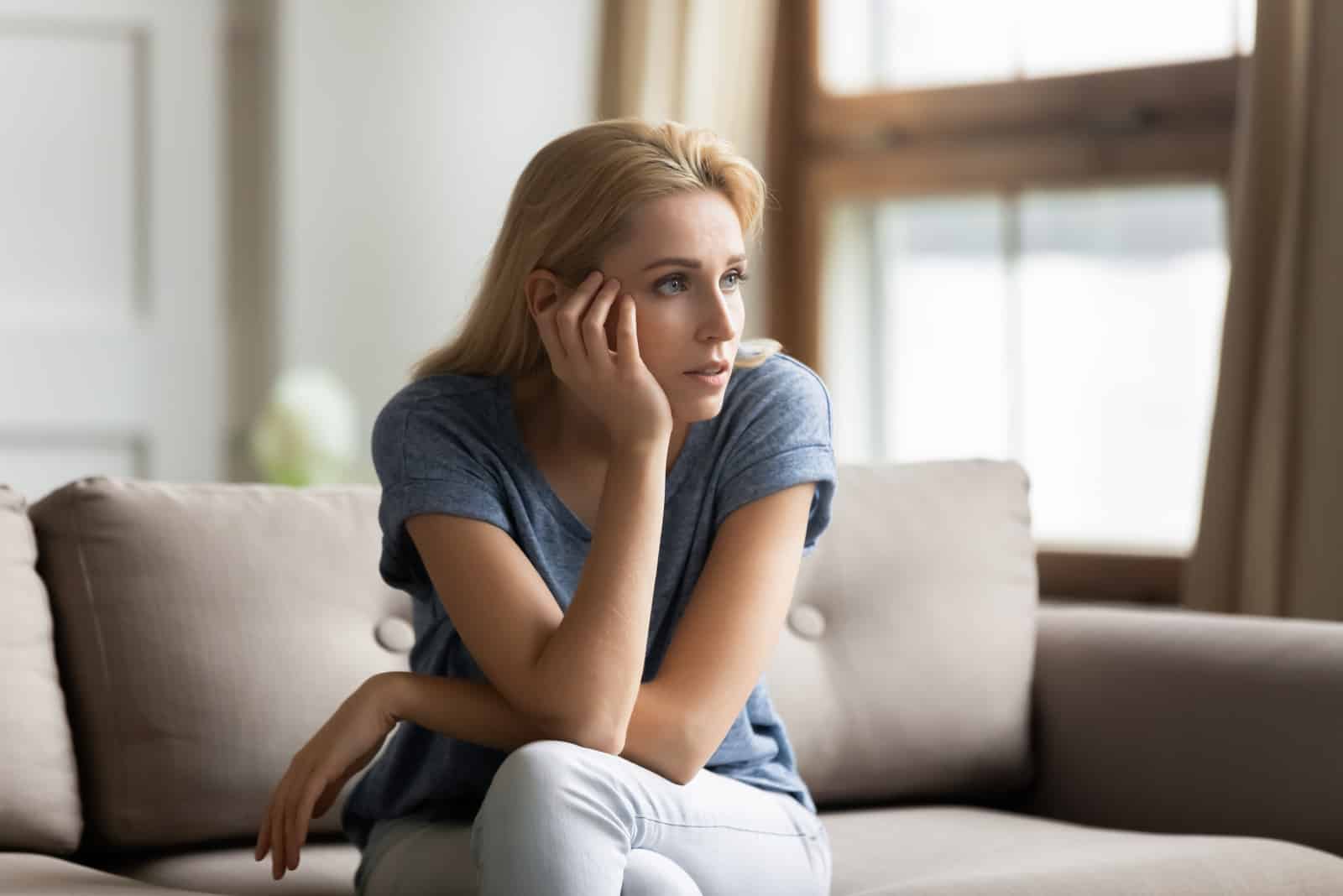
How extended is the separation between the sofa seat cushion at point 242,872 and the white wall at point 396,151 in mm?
2183

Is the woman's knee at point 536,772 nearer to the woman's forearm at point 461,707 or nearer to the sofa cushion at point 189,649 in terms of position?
the woman's forearm at point 461,707

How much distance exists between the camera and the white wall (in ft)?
12.3

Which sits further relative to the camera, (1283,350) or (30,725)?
(1283,350)

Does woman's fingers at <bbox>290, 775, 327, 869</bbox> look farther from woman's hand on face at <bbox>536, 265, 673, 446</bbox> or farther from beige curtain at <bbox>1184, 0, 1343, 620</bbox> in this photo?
beige curtain at <bbox>1184, 0, 1343, 620</bbox>

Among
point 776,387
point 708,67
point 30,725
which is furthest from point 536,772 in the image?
point 708,67

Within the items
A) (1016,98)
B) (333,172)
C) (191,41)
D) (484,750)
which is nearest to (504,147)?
(333,172)

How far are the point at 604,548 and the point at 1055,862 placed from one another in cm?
53

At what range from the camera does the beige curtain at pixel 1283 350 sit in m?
2.44

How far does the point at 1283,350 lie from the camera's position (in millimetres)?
2482

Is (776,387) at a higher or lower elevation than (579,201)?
lower

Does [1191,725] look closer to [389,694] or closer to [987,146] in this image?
[389,694]

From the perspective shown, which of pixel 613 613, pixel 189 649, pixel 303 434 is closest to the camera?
pixel 613 613

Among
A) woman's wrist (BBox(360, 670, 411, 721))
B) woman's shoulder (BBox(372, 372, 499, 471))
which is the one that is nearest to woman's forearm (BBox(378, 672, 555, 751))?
woman's wrist (BBox(360, 670, 411, 721))

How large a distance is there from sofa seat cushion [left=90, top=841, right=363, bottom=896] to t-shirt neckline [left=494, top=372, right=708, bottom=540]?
0.40 m
